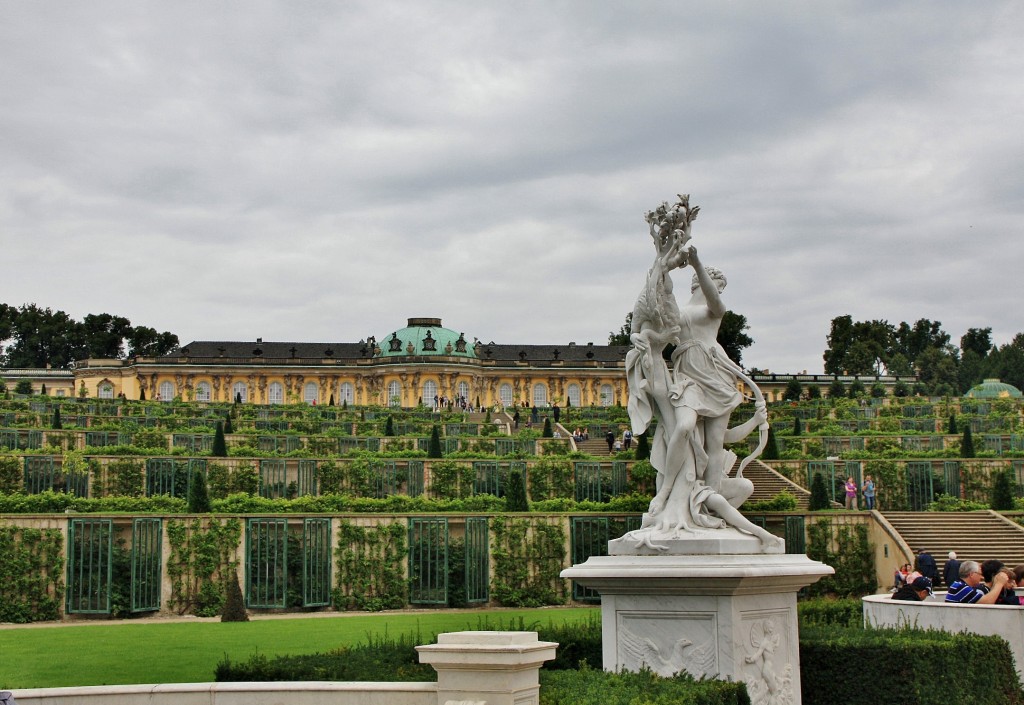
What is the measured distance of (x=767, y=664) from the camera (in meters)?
9.03

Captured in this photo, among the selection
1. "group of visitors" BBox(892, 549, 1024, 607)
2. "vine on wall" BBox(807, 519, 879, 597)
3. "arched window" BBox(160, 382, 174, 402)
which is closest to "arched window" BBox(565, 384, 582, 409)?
"arched window" BBox(160, 382, 174, 402)

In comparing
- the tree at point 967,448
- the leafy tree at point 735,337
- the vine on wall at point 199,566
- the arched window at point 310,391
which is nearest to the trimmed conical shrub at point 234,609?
the vine on wall at point 199,566

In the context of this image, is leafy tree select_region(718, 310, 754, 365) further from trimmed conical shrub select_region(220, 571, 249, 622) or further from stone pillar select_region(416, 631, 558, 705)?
stone pillar select_region(416, 631, 558, 705)

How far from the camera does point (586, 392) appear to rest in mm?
101812

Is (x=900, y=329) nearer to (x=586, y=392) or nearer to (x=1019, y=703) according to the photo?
(x=586, y=392)

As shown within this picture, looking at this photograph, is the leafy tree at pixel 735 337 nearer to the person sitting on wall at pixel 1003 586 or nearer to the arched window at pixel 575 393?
the arched window at pixel 575 393

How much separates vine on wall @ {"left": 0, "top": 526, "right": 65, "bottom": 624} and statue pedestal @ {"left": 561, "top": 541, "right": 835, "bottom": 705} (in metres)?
17.5

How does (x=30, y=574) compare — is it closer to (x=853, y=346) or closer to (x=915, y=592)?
(x=915, y=592)

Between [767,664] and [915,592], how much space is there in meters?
4.63

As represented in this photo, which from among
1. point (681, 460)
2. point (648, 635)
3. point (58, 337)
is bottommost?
point (648, 635)

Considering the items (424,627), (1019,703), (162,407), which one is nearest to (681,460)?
(1019,703)

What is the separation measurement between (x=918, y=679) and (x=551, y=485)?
976 inches

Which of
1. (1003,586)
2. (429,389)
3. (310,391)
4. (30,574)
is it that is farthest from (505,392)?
(1003,586)

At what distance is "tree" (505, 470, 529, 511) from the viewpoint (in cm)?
2881
